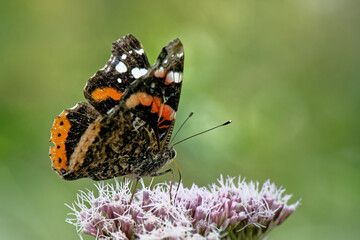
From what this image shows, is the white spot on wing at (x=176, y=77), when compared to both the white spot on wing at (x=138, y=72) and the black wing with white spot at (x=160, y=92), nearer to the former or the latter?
the black wing with white spot at (x=160, y=92)

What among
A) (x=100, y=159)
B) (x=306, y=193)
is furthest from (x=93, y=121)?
(x=306, y=193)

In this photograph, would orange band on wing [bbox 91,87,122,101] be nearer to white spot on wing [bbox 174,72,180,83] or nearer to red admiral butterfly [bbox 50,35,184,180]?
red admiral butterfly [bbox 50,35,184,180]

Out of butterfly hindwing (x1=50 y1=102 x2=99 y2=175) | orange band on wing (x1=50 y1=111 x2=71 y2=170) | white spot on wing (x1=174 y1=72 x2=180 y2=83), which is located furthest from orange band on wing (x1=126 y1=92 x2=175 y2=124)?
orange band on wing (x1=50 y1=111 x2=71 y2=170)

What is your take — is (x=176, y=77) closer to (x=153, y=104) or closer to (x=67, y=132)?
(x=153, y=104)

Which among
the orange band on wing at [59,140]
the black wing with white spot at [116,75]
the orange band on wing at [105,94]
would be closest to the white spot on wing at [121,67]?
the black wing with white spot at [116,75]

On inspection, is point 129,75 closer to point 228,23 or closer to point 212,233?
point 212,233

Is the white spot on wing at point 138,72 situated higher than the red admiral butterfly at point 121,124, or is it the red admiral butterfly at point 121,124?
the white spot on wing at point 138,72

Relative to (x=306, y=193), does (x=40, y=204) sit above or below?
below

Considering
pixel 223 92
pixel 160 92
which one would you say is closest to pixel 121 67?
pixel 160 92
